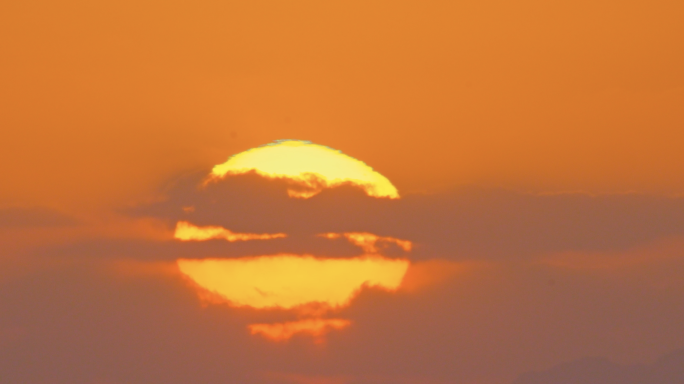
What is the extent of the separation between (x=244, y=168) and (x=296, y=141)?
221 cm

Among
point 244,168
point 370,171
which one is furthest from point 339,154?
point 244,168

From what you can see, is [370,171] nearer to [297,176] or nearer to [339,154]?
[339,154]

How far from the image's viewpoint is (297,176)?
19.7 m

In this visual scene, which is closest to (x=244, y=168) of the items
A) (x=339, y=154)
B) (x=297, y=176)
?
(x=297, y=176)

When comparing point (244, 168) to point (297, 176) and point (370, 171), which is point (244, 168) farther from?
point (370, 171)

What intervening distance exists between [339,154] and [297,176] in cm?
191

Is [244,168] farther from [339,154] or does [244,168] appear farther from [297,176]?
[339,154]

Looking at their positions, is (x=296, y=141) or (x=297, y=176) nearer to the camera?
(x=296, y=141)

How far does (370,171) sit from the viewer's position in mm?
18859

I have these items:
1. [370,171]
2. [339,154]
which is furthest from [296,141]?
[370,171]

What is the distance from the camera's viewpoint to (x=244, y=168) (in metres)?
19.4

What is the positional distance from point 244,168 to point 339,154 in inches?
127

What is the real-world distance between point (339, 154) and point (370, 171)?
1150 mm

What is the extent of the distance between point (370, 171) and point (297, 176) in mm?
2520
